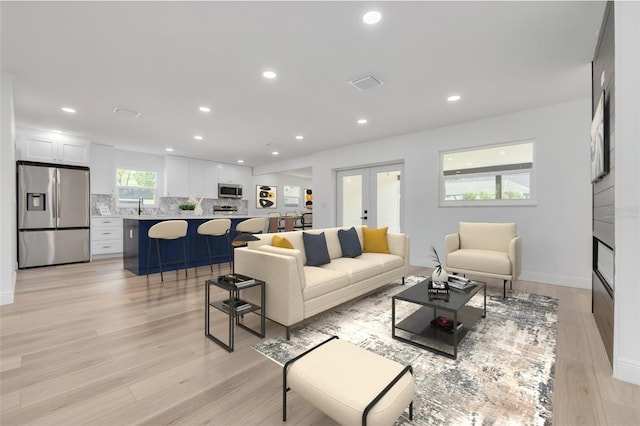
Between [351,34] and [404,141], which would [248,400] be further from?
[404,141]

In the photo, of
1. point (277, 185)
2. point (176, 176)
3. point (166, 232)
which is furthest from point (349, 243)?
point (277, 185)

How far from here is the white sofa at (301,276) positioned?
234 centimetres

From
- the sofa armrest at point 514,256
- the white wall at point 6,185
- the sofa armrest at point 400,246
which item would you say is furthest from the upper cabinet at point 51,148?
the sofa armrest at point 514,256

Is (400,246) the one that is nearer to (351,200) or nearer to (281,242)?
(281,242)

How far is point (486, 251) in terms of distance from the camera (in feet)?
13.0

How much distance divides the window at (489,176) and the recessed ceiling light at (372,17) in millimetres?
3413

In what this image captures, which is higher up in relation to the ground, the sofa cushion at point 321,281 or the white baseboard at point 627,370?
the sofa cushion at point 321,281

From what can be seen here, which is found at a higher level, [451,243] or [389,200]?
[389,200]

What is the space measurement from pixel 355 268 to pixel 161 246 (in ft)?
11.6

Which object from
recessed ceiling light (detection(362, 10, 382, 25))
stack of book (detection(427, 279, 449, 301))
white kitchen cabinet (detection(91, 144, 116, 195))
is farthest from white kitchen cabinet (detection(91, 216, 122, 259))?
stack of book (detection(427, 279, 449, 301))

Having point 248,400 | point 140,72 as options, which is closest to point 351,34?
point 140,72

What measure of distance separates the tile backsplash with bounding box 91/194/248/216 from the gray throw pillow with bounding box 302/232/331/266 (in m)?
5.80

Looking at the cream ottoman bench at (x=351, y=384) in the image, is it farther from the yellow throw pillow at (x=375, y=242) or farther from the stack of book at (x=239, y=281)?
the yellow throw pillow at (x=375, y=242)

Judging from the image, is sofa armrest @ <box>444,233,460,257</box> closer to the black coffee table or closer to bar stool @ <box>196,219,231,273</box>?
the black coffee table
